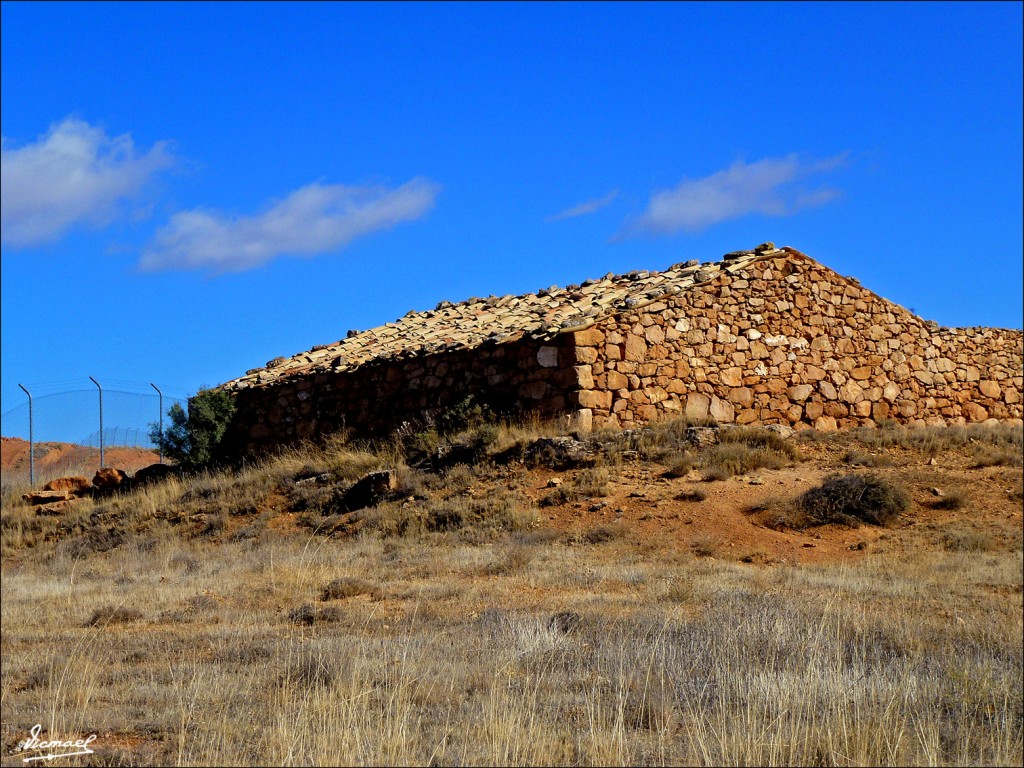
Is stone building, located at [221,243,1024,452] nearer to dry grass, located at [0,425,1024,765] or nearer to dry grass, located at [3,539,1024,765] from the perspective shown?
dry grass, located at [0,425,1024,765]

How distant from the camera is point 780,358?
19.7 m

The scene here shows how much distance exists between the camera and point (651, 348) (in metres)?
18.1

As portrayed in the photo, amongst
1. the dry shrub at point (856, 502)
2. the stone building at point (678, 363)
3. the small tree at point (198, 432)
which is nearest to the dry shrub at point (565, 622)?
the dry shrub at point (856, 502)

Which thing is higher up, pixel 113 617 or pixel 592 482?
pixel 592 482

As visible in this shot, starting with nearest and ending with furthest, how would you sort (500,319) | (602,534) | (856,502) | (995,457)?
(602,534), (856,502), (995,457), (500,319)

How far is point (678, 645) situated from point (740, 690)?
1.34 meters

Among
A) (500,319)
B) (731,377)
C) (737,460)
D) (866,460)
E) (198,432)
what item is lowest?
(866,460)

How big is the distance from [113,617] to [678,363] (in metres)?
11.5

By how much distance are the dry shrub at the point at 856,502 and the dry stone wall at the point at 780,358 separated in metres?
4.28

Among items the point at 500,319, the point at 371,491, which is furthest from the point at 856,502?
the point at 500,319

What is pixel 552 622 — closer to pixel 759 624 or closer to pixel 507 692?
pixel 759 624

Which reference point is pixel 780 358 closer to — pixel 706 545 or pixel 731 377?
pixel 731 377

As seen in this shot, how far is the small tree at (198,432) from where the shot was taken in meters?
23.0

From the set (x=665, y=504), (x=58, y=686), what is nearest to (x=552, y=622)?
(x=58, y=686)
